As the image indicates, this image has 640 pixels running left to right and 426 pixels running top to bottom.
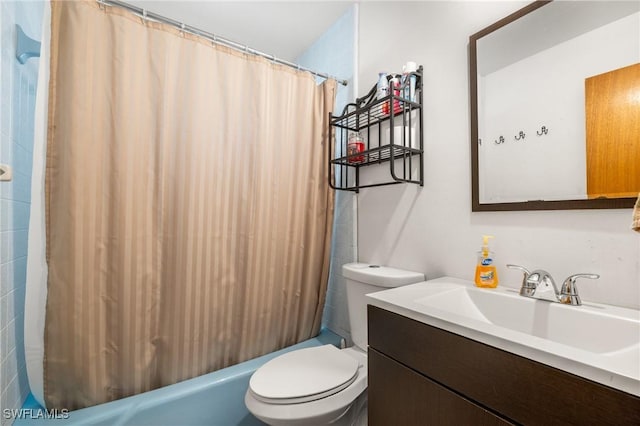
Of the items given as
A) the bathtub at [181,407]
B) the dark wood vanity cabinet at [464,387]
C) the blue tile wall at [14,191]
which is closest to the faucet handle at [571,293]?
the dark wood vanity cabinet at [464,387]

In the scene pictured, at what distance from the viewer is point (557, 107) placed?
2.71 feet

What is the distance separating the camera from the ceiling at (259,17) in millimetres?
1574

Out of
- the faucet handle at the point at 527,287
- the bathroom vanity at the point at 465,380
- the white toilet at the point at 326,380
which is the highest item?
the faucet handle at the point at 527,287

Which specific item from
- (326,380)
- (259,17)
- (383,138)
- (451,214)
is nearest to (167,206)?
(326,380)

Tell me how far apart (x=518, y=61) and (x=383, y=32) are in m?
0.75

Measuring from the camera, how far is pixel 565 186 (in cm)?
81

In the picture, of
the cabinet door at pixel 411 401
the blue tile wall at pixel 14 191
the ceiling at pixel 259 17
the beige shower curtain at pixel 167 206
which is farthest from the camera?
the ceiling at pixel 259 17

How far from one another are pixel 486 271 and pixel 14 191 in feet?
5.45

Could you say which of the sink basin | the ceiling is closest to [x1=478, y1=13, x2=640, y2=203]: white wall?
the sink basin

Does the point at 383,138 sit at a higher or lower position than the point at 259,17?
lower

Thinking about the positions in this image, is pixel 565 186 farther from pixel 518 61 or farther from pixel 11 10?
pixel 11 10

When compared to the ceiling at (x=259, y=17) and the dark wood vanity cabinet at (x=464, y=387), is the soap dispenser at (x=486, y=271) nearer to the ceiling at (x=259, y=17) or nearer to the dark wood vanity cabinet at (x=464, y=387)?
the dark wood vanity cabinet at (x=464, y=387)

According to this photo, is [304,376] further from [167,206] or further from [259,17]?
[259,17]

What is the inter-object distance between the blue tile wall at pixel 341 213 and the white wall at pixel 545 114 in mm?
775
